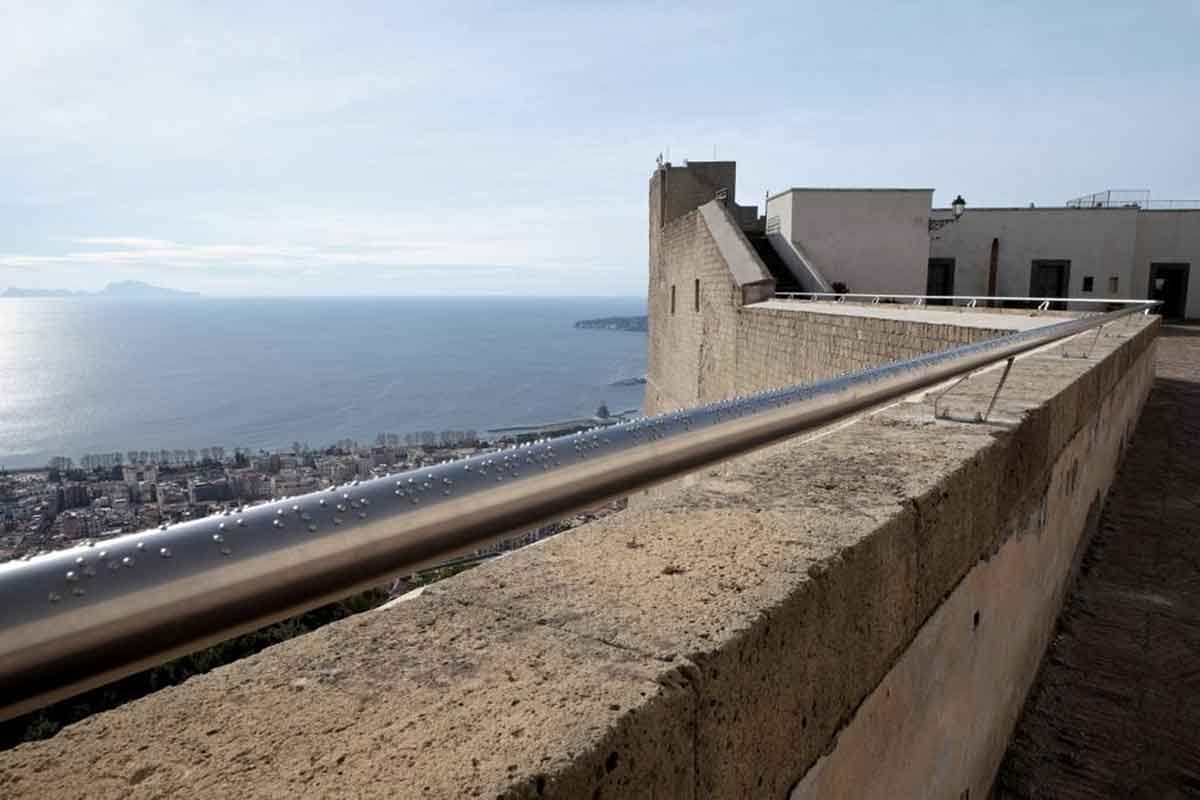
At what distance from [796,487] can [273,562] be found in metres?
1.40

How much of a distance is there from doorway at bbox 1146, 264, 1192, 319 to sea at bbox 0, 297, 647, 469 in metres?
24.4

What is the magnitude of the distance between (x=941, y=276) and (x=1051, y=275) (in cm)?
330

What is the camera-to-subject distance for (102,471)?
263 inches

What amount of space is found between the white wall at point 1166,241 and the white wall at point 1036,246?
57 centimetres

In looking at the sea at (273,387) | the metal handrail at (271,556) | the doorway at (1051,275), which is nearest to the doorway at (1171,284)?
the doorway at (1051,275)

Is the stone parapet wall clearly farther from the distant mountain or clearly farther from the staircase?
A: the distant mountain

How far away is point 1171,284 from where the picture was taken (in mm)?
25562

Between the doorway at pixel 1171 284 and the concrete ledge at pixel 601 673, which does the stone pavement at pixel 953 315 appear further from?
the doorway at pixel 1171 284

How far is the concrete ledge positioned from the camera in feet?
2.70

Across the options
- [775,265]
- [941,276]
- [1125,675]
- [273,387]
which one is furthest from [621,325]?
[1125,675]

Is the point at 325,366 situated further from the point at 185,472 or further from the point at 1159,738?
the point at 1159,738

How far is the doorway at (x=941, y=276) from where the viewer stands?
24.9m

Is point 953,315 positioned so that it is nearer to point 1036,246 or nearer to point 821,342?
point 821,342

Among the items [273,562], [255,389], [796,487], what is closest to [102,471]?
[796,487]
